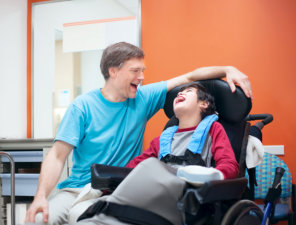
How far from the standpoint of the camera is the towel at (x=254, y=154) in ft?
4.80

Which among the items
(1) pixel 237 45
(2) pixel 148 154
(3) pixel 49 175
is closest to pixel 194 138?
(2) pixel 148 154

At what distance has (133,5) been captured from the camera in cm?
304

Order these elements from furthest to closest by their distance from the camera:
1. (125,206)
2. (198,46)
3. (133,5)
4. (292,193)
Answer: (133,5)
(198,46)
(292,193)
(125,206)

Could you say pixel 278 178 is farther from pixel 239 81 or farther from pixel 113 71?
pixel 113 71

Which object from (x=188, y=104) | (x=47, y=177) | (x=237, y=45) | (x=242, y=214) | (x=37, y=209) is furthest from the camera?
(x=237, y=45)

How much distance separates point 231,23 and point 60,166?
1.90 m

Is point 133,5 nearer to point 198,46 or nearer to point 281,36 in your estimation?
point 198,46

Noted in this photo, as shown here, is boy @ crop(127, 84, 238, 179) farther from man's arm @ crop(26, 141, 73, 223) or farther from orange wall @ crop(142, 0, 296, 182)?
orange wall @ crop(142, 0, 296, 182)

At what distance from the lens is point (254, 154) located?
1.48 metres

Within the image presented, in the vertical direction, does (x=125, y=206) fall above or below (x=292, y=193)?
above

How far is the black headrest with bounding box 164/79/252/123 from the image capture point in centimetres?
146

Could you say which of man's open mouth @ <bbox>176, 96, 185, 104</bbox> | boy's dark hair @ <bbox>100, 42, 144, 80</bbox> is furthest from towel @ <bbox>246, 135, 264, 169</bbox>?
boy's dark hair @ <bbox>100, 42, 144, 80</bbox>

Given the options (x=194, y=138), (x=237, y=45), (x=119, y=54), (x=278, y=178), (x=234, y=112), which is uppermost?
(x=237, y=45)

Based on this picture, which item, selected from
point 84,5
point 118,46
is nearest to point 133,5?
point 84,5
